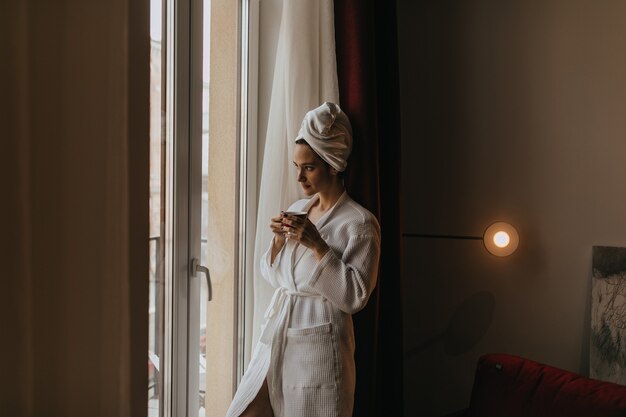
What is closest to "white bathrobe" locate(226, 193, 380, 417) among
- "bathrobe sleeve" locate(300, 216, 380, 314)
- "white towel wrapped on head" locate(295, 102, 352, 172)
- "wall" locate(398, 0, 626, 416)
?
"bathrobe sleeve" locate(300, 216, 380, 314)

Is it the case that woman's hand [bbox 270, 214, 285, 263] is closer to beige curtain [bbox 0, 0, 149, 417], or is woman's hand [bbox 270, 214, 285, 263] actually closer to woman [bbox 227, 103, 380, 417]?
woman [bbox 227, 103, 380, 417]

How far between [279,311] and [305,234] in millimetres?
287

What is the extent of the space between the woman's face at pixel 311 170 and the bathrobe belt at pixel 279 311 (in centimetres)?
30

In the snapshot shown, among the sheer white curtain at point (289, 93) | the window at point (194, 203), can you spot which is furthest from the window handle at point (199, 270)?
the sheer white curtain at point (289, 93)

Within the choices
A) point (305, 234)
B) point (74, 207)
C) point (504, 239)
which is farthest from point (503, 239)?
point (74, 207)

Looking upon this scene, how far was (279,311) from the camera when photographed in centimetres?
176

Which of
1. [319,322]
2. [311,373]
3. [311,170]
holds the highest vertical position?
[311,170]

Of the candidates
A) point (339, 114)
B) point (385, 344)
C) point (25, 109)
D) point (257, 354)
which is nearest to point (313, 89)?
point (339, 114)

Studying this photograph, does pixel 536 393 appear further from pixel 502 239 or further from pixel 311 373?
pixel 311 373

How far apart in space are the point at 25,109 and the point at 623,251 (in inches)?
82.9

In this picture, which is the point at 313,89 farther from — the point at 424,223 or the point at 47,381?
the point at 47,381

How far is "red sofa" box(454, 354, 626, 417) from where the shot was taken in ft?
5.74

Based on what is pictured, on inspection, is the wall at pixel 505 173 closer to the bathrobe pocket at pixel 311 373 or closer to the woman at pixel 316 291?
the woman at pixel 316 291

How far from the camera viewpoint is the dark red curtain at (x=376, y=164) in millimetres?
2053
